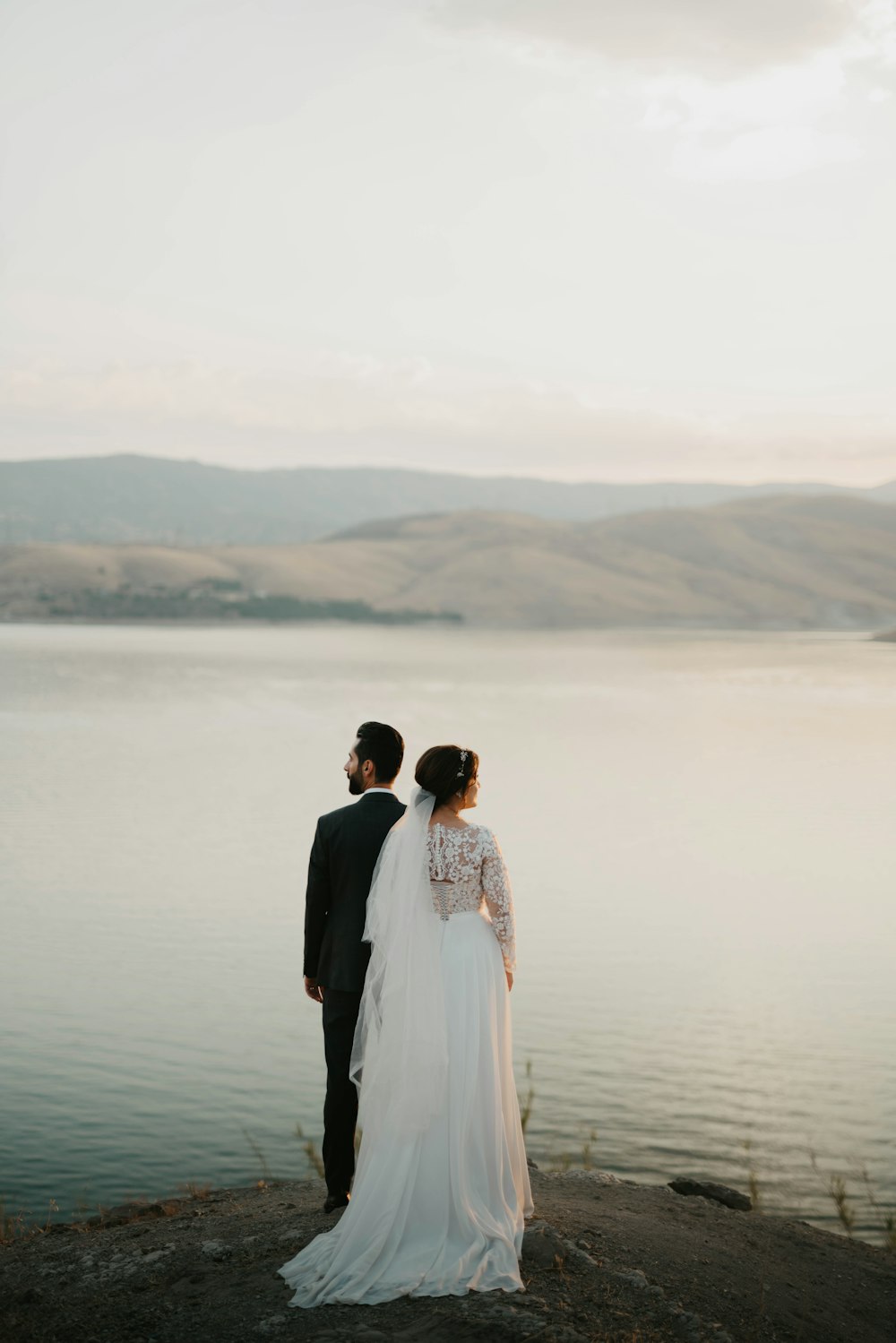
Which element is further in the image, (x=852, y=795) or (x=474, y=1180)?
(x=852, y=795)

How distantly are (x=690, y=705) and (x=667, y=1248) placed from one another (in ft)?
138

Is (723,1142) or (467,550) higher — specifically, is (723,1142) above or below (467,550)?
below

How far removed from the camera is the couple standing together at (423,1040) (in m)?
4.55

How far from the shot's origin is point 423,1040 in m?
4.68

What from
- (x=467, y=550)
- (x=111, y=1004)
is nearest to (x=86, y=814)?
(x=111, y=1004)

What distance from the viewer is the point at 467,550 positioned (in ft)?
585

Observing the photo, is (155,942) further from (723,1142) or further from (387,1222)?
(387,1222)

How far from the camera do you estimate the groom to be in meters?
5.00

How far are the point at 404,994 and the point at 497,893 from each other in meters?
0.45

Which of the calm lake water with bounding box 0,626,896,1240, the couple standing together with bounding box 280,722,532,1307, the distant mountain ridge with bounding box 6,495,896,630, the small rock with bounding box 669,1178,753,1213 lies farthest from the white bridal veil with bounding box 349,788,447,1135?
the distant mountain ridge with bounding box 6,495,896,630

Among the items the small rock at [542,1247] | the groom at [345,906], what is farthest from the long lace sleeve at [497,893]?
the small rock at [542,1247]

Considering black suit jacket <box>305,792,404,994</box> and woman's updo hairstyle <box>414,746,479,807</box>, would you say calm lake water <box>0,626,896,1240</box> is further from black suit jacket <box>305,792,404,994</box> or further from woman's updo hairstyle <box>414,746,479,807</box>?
woman's updo hairstyle <box>414,746,479,807</box>

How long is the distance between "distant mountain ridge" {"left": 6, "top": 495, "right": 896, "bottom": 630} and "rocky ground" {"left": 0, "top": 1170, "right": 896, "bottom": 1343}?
395ft

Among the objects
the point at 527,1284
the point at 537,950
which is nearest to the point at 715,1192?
the point at 527,1284
